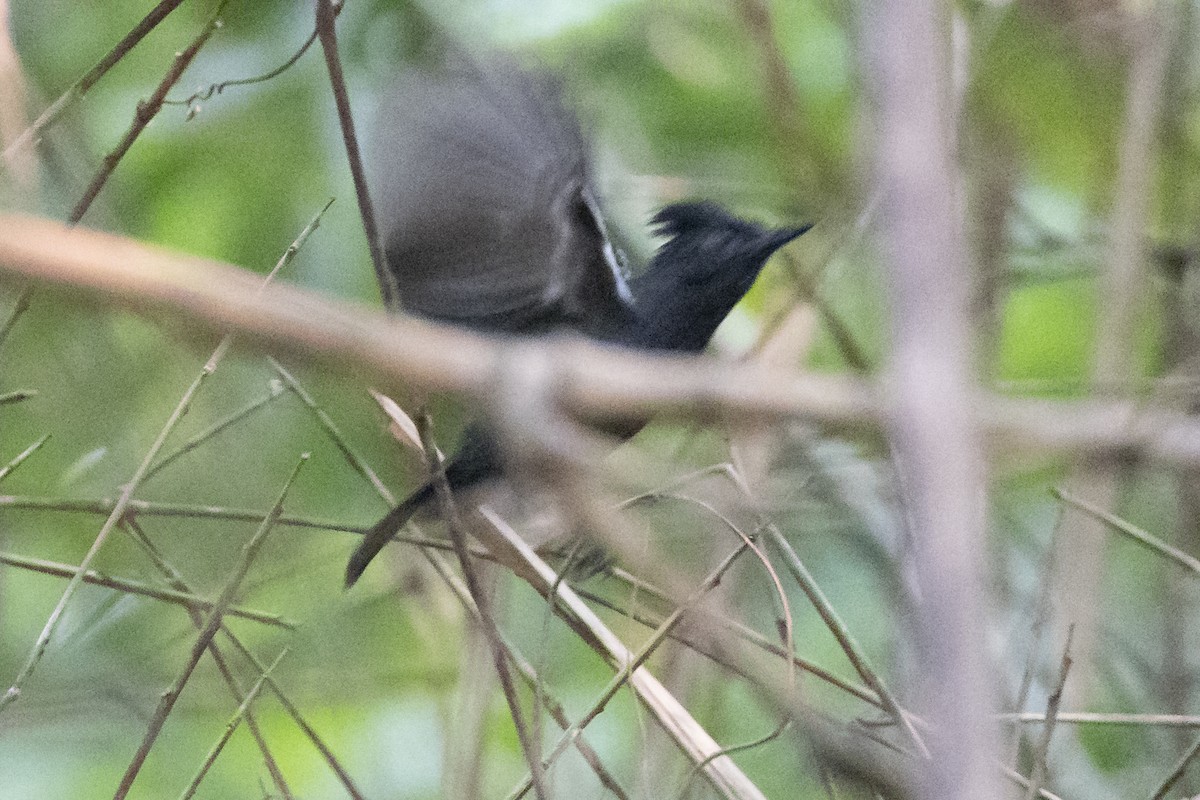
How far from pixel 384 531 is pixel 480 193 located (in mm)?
428

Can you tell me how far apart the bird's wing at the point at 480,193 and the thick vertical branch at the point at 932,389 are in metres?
1.08

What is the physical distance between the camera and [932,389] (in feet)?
1.12

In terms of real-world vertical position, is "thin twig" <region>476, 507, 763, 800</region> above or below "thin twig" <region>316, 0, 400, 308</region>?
below

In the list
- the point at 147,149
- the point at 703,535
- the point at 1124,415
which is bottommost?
the point at 703,535

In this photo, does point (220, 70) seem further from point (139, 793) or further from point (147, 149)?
point (139, 793)

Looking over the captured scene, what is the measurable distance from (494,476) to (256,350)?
1.70 meters

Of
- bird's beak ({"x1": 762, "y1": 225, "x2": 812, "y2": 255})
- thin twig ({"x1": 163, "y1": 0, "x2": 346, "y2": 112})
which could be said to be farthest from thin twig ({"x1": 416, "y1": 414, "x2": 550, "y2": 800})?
A: bird's beak ({"x1": 762, "y1": 225, "x2": 812, "y2": 255})

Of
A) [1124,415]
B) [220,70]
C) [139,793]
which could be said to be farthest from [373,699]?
[1124,415]

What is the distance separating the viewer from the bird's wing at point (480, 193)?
1.46 meters

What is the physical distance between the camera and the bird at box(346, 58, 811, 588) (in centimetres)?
146

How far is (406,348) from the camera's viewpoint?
0.43m

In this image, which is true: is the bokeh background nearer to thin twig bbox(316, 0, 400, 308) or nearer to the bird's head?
the bird's head

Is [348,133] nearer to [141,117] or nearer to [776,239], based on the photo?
[141,117]

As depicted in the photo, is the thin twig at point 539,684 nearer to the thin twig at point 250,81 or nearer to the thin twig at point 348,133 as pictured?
the thin twig at point 348,133
